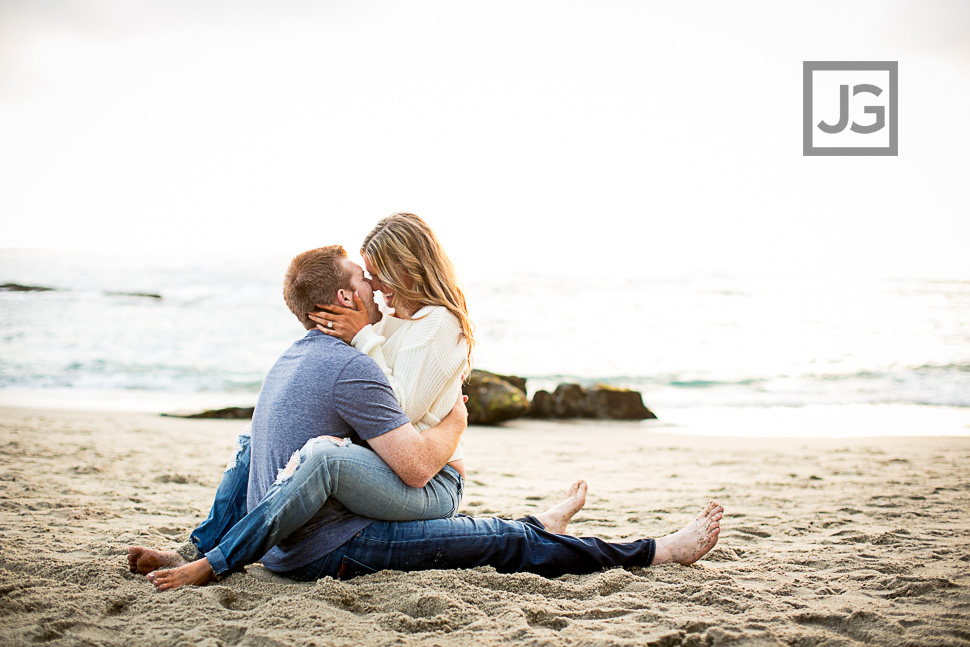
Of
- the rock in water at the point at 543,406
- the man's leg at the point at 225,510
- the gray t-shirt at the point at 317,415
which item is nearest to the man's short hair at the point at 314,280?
the gray t-shirt at the point at 317,415

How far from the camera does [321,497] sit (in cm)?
243

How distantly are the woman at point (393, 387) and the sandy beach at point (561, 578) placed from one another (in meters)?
0.20

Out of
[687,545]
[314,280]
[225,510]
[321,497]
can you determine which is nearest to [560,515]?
[687,545]

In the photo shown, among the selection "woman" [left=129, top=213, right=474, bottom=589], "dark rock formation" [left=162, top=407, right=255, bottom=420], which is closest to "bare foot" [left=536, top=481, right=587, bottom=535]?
"woman" [left=129, top=213, right=474, bottom=589]

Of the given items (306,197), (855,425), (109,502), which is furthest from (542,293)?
(109,502)

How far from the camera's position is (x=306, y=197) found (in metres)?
27.9

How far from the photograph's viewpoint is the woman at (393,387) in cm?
249

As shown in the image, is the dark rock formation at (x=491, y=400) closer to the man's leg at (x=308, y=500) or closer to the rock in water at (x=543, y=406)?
the rock in water at (x=543, y=406)

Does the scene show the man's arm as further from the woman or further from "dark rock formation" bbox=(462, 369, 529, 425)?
"dark rock formation" bbox=(462, 369, 529, 425)

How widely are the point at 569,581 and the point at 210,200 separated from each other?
30.4m

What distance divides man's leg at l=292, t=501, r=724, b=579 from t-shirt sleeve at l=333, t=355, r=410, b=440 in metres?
0.45

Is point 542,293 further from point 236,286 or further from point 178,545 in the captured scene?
point 178,545

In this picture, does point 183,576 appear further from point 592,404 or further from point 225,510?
point 592,404

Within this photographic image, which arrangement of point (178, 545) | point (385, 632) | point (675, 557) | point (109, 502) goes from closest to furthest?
1. point (385, 632)
2. point (675, 557)
3. point (178, 545)
4. point (109, 502)
